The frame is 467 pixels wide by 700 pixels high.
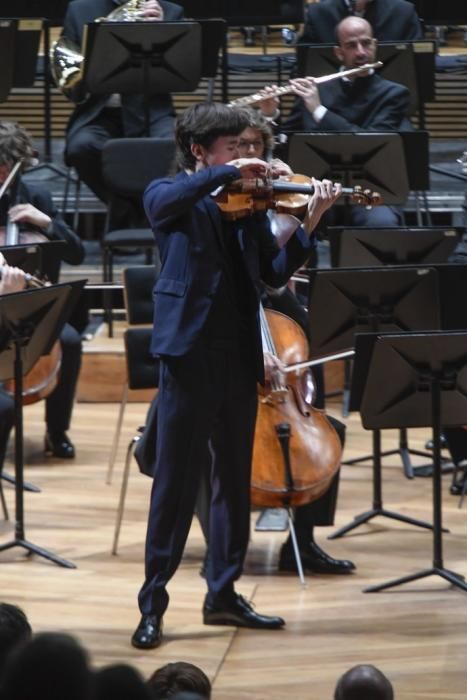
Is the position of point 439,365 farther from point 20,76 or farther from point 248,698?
point 20,76

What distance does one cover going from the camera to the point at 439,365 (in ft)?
12.8

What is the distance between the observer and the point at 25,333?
14.0 ft

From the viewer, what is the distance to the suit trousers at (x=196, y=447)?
3.61 m

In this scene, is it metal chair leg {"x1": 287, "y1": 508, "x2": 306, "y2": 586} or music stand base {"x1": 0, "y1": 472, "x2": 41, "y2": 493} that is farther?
music stand base {"x1": 0, "y1": 472, "x2": 41, "y2": 493}

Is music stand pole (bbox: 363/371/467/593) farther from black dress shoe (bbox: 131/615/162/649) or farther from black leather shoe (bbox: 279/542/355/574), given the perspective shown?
black dress shoe (bbox: 131/615/162/649)

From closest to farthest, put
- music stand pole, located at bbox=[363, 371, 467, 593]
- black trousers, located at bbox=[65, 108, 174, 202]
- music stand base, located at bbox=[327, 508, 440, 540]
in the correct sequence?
music stand pole, located at bbox=[363, 371, 467, 593]
music stand base, located at bbox=[327, 508, 440, 540]
black trousers, located at bbox=[65, 108, 174, 202]

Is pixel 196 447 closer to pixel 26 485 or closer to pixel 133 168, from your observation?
pixel 26 485

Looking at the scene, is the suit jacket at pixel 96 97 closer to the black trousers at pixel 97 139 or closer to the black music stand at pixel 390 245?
the black trousers at pixel 97 139

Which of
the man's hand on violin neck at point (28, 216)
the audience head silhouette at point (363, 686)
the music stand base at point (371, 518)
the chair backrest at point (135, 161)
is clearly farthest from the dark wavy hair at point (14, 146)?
the audience head silhouette at point (363, 686)

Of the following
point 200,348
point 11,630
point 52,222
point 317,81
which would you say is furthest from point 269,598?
point 11,630

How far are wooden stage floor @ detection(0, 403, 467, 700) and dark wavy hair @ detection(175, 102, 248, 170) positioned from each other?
1408 mm

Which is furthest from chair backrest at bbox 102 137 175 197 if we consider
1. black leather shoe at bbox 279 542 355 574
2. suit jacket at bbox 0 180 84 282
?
black leather shoe at bbox 279 542 355 574

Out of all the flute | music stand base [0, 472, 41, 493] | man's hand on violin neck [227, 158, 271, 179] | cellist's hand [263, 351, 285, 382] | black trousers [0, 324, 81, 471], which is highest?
the flute

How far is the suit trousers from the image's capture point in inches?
142
